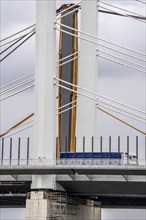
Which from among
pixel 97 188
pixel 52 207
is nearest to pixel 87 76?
pixel 97 188

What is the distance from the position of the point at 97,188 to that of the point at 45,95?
9.94m

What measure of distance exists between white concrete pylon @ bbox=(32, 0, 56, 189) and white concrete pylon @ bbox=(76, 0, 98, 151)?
6.43 metres

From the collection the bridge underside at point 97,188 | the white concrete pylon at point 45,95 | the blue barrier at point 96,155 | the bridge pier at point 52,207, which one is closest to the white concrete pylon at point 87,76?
the bridge underside at point 97,188

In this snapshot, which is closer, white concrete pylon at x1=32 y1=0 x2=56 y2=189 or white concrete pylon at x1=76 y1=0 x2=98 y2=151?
white concrete pylon at x1=32 y1=0 x2=56 y2=189

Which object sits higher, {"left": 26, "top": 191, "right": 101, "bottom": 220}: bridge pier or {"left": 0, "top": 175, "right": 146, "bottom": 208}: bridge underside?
{"left": 0, "top": 175, "right": 146, "bottom": 208}: bridge underside

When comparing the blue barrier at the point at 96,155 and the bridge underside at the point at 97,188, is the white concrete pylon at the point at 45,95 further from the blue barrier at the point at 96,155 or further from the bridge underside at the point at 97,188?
the bridge underside at the point at 97,188

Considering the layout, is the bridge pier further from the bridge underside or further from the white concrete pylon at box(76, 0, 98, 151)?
the white concrete pylon at box(76, 0, 98, 151)

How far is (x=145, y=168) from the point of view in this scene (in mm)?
74812

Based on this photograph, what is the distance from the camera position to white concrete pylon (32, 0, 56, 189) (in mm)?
79562

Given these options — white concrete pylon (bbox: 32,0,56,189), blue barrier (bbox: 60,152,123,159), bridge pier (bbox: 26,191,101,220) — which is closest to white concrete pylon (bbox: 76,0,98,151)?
bridge pier (bbox: 26,191,101,220)

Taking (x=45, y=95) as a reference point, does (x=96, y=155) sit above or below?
below

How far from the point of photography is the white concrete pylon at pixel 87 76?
86.1m

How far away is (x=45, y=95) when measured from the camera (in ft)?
263

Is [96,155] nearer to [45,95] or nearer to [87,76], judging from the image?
[45,95]
